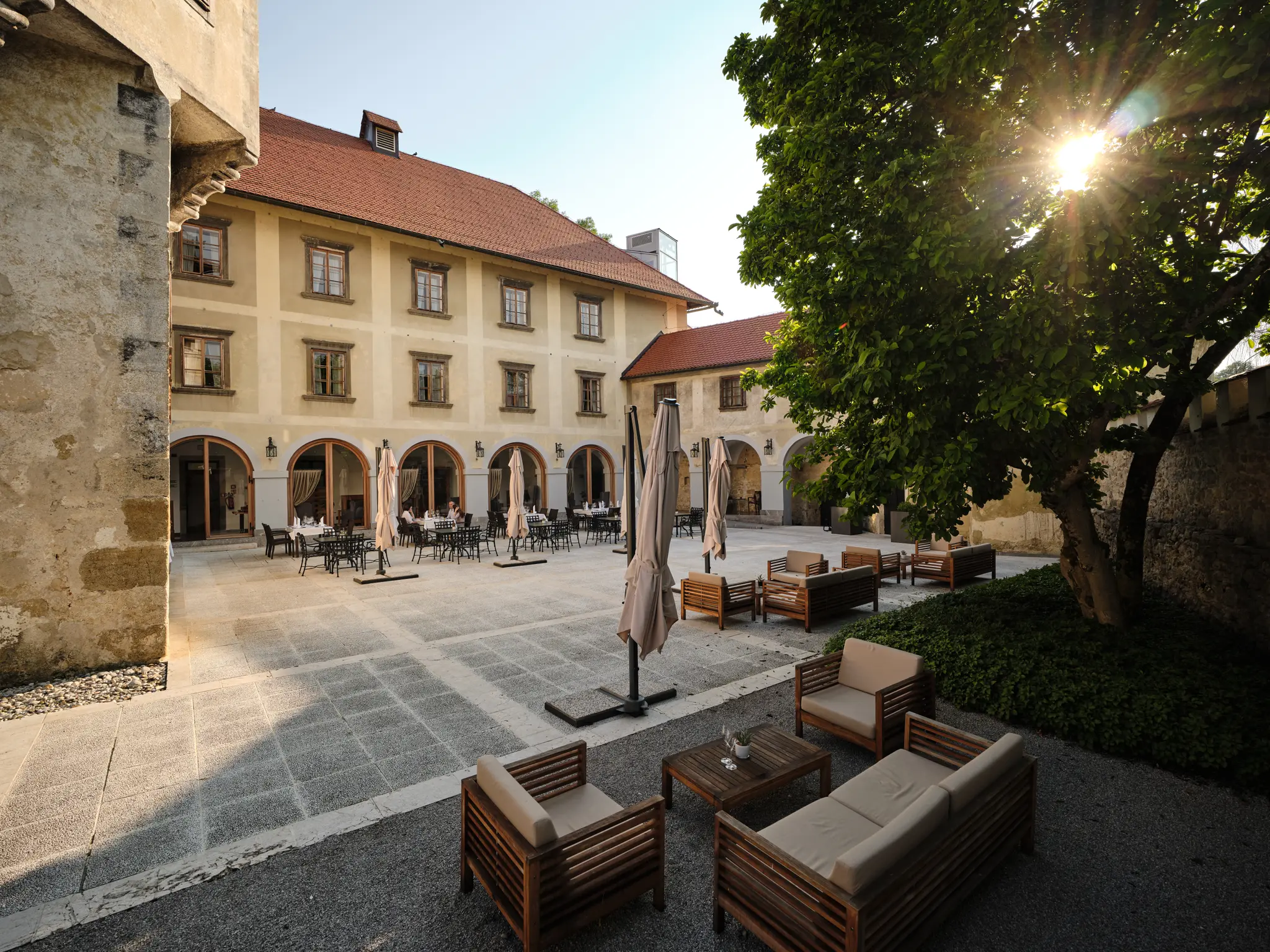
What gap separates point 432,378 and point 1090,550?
1946 cm

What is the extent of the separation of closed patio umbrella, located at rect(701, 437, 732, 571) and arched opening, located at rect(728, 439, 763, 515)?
1533cm

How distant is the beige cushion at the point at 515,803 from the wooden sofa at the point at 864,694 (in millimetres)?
2836

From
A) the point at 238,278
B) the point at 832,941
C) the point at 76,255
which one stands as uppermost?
the point at 238,278

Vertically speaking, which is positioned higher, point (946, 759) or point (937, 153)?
point (937, 153)

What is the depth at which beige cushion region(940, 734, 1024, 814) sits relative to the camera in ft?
10.3

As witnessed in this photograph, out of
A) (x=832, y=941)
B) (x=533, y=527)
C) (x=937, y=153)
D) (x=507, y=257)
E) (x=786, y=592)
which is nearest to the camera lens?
(x=832, y=941)

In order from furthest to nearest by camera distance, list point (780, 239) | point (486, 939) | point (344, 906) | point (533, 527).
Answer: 1. point (533, 527)
2. point (780, 239)
3. point (344, 906)
4. point (486, 939)

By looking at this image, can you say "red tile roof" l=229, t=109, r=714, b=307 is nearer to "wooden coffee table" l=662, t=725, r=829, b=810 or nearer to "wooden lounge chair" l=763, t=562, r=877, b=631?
"wooden lounge chair" l=763, t=562, r=877, b=631

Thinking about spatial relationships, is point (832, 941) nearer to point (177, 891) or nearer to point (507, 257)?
point (177, 891)

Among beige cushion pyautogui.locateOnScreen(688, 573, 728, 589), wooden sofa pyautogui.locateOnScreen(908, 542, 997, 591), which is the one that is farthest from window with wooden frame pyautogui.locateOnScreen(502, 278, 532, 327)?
wooden sofa pyautogui.locateOnScreen(908, 542, 997, 591)

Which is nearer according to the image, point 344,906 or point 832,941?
point 832,941

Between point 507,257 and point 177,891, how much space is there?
21.7 meters

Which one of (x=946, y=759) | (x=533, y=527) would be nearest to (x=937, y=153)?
(x=946, y=759)

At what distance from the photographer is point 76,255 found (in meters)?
6.76
